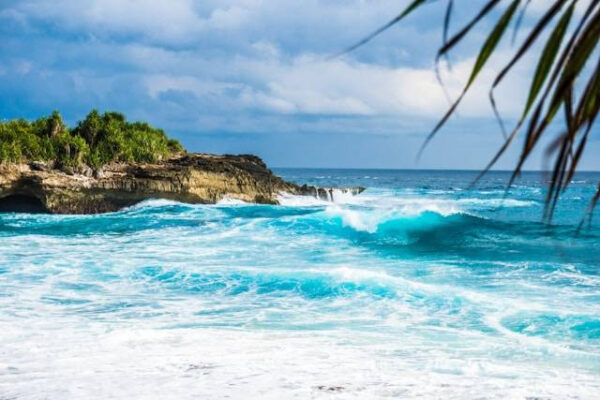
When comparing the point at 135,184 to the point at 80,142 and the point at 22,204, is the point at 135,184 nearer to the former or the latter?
the point at 80,142

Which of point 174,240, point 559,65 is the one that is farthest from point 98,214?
point 559,65

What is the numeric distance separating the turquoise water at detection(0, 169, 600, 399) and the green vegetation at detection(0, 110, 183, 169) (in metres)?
6.10

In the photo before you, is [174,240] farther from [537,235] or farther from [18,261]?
[537,235]

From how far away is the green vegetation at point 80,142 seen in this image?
2553cm

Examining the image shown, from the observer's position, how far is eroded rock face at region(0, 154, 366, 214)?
79.2 feet

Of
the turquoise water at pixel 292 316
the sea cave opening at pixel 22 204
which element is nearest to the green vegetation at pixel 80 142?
the sea cave opening at pixel 22 204

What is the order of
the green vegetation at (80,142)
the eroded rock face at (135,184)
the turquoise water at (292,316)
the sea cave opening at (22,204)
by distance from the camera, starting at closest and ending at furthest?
the turquoise water at (292,316)
the eroded rock face at (135,184)
the sea cave opening at (22,204)
the green vegetation at (80,142)

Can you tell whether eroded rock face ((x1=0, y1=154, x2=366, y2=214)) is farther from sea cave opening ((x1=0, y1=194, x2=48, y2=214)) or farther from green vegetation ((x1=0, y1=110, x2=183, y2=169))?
green vegetation ((x1=0, y1=110, x2=183, y2=169))

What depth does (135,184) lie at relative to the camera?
26359 millimetres

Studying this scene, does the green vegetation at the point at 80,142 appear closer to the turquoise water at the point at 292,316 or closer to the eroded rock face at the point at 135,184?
the eroded rock face at the point at 135,184

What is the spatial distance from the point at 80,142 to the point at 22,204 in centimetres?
312

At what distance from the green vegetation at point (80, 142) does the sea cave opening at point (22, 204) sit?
137 cm

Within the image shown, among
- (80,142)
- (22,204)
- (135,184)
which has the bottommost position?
(22,204)

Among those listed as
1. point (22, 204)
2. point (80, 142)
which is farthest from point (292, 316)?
point (80, 142)
